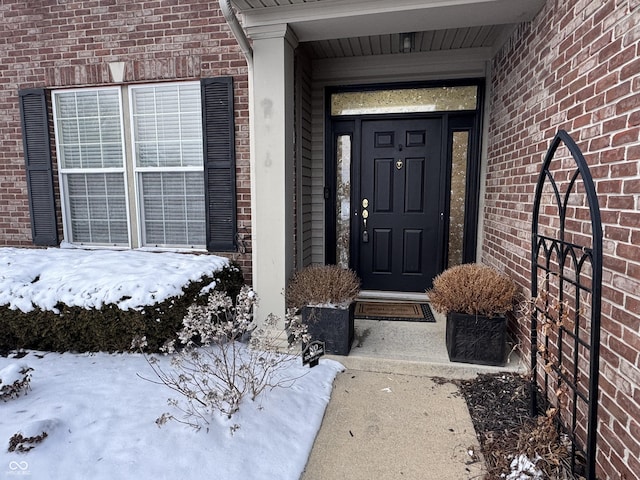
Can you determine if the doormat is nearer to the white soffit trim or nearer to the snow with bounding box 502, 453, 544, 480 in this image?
the snow with bounding box 502, 453, 544, 480

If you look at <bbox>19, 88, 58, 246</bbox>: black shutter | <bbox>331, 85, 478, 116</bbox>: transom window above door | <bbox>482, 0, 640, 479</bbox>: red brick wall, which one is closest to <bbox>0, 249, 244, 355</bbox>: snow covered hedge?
<bbox>19, 88, 58, 246</bbox>: black shutter

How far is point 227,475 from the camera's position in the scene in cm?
165

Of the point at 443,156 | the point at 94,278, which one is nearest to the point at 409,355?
the point at 443,156

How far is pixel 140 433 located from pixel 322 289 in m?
1.50

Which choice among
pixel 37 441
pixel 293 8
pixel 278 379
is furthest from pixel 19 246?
pixel 293 8

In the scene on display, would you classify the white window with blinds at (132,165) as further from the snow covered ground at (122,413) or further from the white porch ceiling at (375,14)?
the white porch ceiling at (375,14)

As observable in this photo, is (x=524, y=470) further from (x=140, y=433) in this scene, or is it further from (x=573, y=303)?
(x=140, y=433)

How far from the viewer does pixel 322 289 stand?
2883mm

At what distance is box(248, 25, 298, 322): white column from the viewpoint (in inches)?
110

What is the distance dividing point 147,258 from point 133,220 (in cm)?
72

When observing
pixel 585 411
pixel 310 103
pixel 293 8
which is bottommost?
pixel 585 411

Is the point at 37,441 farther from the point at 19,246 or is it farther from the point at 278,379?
the point at 19,246

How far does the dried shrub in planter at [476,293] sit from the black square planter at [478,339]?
0.05 meters

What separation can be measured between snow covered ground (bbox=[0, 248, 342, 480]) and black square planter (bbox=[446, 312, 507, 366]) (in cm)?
90
